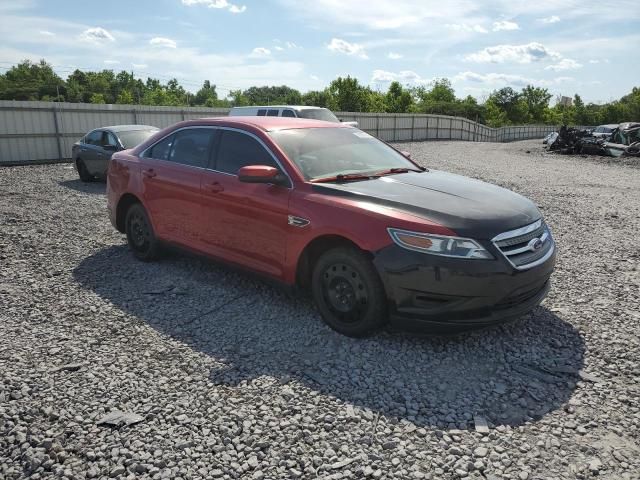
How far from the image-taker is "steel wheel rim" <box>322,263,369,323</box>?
383 centimetres

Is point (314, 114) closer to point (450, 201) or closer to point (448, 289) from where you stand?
point (450, 201)

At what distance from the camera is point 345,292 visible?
12.9 ft

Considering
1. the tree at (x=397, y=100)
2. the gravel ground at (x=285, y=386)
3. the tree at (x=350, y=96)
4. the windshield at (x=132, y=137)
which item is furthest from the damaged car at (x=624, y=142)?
the tree at (x=397, y=100)

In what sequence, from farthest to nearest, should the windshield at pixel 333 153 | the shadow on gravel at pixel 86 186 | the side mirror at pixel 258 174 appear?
the shadow on gravel at pixel 86 186, the windshield at pixel 333 153, the side mirror at pixel 258 174

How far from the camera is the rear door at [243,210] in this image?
170 inches

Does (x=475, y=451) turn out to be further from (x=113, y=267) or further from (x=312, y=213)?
(x=113, y=267)

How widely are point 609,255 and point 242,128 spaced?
189 inches

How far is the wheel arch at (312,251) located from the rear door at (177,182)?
142cm

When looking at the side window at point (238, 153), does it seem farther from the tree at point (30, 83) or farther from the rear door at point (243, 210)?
the tree at point (30, 83)

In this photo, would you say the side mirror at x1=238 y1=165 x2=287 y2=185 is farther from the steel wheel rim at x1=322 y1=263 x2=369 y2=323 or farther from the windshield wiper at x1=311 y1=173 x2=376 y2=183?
the steel wheel rim at x1=322 y1=263 x2=369 y2=323

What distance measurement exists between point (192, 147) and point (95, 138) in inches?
343

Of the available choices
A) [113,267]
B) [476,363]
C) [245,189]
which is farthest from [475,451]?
[113,267]

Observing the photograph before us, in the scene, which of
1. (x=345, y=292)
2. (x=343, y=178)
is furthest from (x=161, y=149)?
(x=345, y=292)

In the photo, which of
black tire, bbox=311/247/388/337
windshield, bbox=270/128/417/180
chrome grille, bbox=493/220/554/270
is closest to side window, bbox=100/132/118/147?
→ windshield, bbox=270/128/417/180
